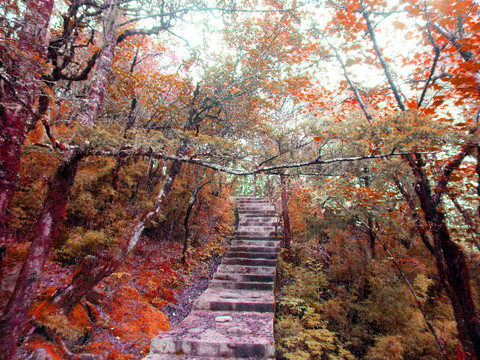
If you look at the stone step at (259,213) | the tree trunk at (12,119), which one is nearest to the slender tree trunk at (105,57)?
the tree trunk at (12,119)

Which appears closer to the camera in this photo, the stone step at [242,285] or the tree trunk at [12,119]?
the tree trunk at [12,119]

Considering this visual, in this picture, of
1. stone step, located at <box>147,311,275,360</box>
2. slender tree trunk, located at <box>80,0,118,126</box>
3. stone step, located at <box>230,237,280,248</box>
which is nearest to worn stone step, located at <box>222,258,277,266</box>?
stone step, located at <box>230,237,280,248</box>

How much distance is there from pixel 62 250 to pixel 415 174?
19.7 feet

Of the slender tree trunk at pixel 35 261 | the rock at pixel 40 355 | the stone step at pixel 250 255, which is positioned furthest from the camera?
the stone step at pixel 250 255

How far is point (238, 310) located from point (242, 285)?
1.00 meters

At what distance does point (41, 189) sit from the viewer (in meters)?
4.24

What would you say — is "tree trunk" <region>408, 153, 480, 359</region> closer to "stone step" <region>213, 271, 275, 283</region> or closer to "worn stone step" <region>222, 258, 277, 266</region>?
"stone step" <region>213, 271, 275, 283</region>

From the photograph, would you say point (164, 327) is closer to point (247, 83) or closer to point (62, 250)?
point (62, 250)

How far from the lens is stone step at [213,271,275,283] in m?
5.75

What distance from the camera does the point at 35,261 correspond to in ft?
7.98

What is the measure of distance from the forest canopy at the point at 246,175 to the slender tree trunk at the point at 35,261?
0.05 feet

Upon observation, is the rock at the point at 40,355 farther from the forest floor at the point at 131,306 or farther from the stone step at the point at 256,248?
the stone step at the point at 256,248

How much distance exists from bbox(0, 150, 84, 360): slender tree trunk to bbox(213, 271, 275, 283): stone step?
13.4 feet

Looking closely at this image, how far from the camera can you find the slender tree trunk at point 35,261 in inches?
85.8
